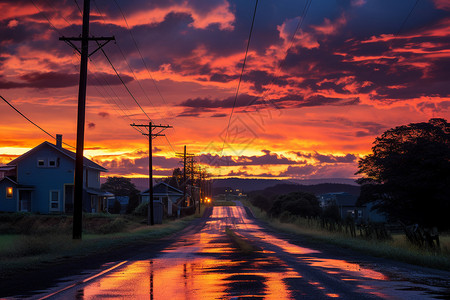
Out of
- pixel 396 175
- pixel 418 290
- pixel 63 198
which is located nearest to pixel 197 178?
pixel 63 198

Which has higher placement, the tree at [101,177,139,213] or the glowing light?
the tree at [101,177,139,213]

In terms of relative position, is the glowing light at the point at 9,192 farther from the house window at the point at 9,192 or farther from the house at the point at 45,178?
the house at the point at 45,178

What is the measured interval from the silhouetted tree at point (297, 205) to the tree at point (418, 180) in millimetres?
48091

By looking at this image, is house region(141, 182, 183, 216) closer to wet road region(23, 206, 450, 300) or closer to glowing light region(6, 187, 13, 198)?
glowing light region(6, 187, 13, 198)

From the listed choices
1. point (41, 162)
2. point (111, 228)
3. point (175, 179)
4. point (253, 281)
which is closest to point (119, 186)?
point (175, 179)

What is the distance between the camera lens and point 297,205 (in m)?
85.5

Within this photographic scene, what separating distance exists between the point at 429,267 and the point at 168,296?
10.4m

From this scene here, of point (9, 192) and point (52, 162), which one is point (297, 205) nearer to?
point (52, 162)

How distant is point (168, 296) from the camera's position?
10258 mm

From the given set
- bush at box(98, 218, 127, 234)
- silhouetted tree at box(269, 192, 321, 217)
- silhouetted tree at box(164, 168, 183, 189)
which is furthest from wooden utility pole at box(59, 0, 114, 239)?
silhouetted tree at box(164, 168, 183, 189)

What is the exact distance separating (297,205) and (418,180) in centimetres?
5674

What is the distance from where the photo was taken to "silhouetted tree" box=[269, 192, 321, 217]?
8488cm

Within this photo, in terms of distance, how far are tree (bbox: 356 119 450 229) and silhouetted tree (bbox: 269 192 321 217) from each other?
158 ft

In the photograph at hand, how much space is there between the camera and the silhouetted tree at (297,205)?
84875 mm
